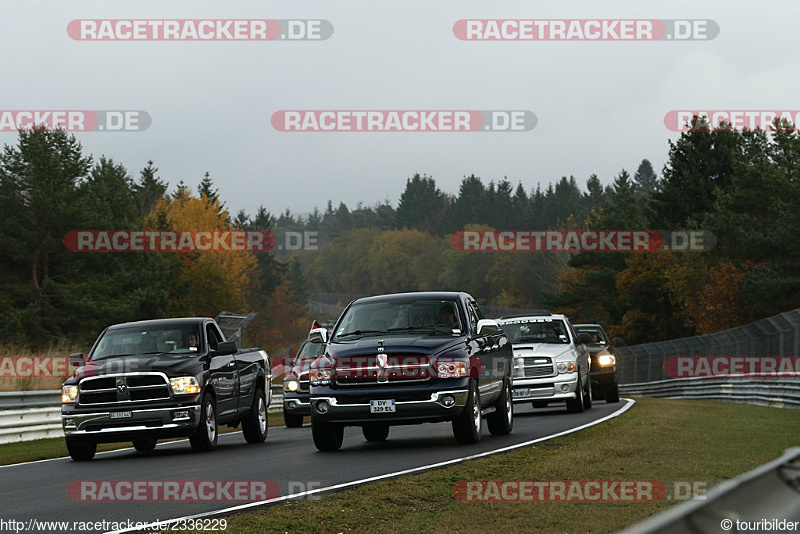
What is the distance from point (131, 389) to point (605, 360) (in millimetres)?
15736

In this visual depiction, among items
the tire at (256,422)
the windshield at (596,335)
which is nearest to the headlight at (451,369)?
the tire at (256,422)

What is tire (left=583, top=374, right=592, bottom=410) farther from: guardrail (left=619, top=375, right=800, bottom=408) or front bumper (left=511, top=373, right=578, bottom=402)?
guardrail (left=619, top=375, right=800, bottom=408)

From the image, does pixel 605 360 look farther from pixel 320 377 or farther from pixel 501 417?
pixel 320 377

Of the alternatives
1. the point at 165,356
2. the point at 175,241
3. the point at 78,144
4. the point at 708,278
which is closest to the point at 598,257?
the point at 708,278

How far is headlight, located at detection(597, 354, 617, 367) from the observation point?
29703 mm

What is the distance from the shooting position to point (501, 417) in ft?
58.7

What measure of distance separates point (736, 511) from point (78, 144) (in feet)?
243

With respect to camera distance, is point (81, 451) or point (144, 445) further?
point (144, 445)

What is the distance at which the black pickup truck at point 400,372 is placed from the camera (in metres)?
15.5

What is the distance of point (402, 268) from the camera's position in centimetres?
19662

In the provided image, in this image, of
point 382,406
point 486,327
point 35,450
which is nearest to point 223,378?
point 382,406

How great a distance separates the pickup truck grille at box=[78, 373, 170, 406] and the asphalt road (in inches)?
31.9

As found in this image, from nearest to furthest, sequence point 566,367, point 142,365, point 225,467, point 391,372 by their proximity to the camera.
→ 1. point 225,467
2. point 391,372
3. point 142,365
4. point 566,367

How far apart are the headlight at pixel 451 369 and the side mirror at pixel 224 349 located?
141 inches
